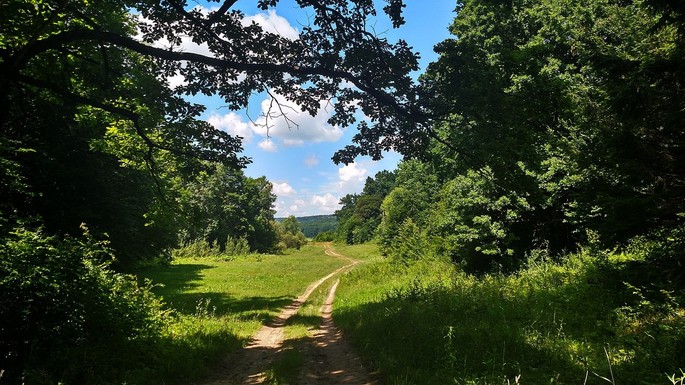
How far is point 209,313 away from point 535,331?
41.3 ft

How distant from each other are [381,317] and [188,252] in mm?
50225

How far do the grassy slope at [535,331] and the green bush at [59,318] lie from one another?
6.07m

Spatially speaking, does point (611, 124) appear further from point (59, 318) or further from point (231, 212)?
point (231, 212)

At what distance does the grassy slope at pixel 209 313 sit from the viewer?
8.33 meters

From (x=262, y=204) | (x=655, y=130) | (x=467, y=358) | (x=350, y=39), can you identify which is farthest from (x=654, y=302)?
(x=262, y=204)

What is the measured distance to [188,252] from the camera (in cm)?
5509

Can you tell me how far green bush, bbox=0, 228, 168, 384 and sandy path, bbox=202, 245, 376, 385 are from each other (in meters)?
2.32

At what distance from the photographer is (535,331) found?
27.6 feet

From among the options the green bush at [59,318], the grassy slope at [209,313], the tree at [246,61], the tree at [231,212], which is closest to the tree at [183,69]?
the tree at [246,61]

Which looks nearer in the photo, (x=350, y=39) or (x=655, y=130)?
(x=655, y=130)

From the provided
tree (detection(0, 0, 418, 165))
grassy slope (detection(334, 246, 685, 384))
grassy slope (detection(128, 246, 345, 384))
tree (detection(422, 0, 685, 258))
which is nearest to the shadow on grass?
grassy slope (detection(128, 246, 345, 384))

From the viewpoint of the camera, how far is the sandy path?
832 centimetres

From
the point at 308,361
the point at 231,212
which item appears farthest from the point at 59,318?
the point at 231,212

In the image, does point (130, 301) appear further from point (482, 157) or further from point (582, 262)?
point (582, 262)
